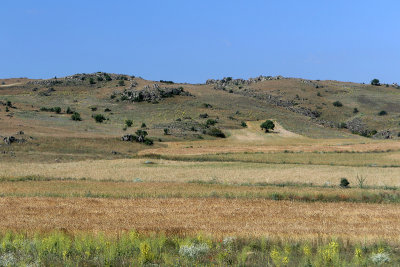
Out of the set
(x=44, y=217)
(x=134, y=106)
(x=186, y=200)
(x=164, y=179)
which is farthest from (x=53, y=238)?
(x=134, y=106)

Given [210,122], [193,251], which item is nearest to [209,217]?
[193,251]

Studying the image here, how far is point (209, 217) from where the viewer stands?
2427 centimetres

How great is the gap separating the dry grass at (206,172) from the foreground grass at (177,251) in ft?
80.6

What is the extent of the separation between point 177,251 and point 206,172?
33.6m

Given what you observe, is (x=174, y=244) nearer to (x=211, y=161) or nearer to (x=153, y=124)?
(x=211, y=161)

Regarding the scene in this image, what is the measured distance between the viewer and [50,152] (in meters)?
71.1

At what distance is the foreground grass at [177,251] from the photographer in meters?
15.2

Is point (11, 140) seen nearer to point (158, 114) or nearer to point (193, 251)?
point (158, 114)

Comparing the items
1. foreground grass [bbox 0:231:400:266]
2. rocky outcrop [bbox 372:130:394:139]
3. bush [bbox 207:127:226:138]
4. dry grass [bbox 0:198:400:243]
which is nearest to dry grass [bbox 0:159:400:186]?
dry grass [bbox 0:198:400:243]

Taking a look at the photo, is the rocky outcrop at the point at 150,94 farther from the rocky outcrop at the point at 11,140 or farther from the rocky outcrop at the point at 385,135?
the rocky outcrop at the point at 11,140

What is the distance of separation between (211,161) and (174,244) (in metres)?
46.6

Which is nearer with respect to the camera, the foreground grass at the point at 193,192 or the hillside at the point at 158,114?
the foreground grass at the point at 193,192

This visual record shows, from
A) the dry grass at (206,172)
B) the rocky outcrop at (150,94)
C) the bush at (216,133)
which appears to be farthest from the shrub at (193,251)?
the rocky outcrop at (150,94)

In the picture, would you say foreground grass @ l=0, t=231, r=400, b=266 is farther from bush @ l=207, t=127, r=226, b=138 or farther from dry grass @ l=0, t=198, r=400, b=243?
bush @ l=207, t=127, r=226, b=138
